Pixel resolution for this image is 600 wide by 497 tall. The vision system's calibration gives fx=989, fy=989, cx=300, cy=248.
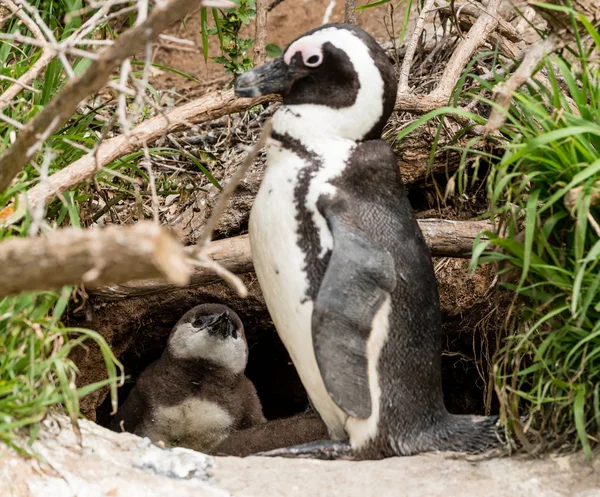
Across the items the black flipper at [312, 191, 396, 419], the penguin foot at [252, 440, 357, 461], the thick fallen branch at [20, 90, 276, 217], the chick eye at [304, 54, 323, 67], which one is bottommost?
the penguin foot at [252, 440, 357, 461]

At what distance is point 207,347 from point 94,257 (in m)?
3.31

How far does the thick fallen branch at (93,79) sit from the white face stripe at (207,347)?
2389 millimetres

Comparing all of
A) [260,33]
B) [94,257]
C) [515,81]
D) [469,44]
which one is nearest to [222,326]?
[260,33]

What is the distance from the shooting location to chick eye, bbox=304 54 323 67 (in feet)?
11.1

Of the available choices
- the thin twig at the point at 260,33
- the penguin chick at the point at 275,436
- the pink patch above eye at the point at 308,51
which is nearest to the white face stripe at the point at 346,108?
the pink patch above eye at the point at 308,51

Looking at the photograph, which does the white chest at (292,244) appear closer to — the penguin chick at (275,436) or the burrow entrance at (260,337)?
the penguin chick at (275,436)

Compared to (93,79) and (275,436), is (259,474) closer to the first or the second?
(275,436)

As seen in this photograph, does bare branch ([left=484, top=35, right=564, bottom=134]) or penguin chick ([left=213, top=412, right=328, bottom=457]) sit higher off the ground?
bare branch ([left=484, top=35, right=564, bottom=134])

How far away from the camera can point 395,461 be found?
10.5ft

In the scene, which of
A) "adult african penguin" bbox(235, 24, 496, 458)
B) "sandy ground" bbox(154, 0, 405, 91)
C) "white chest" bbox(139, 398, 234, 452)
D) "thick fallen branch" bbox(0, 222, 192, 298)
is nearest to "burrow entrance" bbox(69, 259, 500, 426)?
"white chest" bbox(139, 398, 234, 452)

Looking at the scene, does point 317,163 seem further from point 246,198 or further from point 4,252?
point 4,252

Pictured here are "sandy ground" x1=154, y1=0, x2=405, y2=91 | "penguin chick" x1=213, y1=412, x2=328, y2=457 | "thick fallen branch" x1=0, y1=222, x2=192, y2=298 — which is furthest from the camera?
"sandy ground" x1=154, y1=0, x2=405, y2=91

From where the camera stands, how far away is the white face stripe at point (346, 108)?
334cm

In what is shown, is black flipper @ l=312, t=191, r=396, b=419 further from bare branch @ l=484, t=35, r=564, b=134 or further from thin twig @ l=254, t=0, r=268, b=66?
thin twig @ l=254, t=0, r=268, b=66
